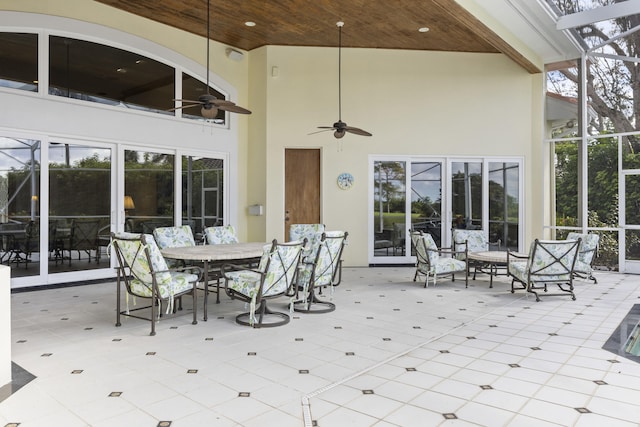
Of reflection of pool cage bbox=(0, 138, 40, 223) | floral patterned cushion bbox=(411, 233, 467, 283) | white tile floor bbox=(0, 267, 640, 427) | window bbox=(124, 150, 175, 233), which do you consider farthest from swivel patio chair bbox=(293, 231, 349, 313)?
reflection of pool cage bbox=(0, 138, 40, 223)

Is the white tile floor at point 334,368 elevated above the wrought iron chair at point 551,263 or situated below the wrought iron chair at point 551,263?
below

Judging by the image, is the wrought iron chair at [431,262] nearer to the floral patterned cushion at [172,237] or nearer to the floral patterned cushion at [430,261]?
the floral patterned cushion at [430,261]

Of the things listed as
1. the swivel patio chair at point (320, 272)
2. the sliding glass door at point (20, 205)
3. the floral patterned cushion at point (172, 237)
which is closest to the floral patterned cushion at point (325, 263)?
the swivel patio chair at point (320, 272)

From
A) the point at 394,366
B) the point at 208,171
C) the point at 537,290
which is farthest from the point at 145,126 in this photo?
the point at 537,290

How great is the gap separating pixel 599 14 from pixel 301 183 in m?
5.88

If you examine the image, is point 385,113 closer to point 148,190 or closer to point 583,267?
point 583,267

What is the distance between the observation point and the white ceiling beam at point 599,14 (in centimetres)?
729

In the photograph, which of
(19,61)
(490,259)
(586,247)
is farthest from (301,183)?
(586,247)

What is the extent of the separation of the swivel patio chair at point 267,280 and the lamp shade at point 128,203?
351 centimetres

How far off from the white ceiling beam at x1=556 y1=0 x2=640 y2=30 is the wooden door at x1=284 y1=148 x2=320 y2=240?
4895 millimetres

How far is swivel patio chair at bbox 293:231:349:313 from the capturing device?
17.7ft

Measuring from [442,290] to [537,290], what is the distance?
1430mm

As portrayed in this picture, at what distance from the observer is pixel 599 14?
762 centimetres

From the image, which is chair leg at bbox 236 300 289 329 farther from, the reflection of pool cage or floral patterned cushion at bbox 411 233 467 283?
the reflection of pool cage
